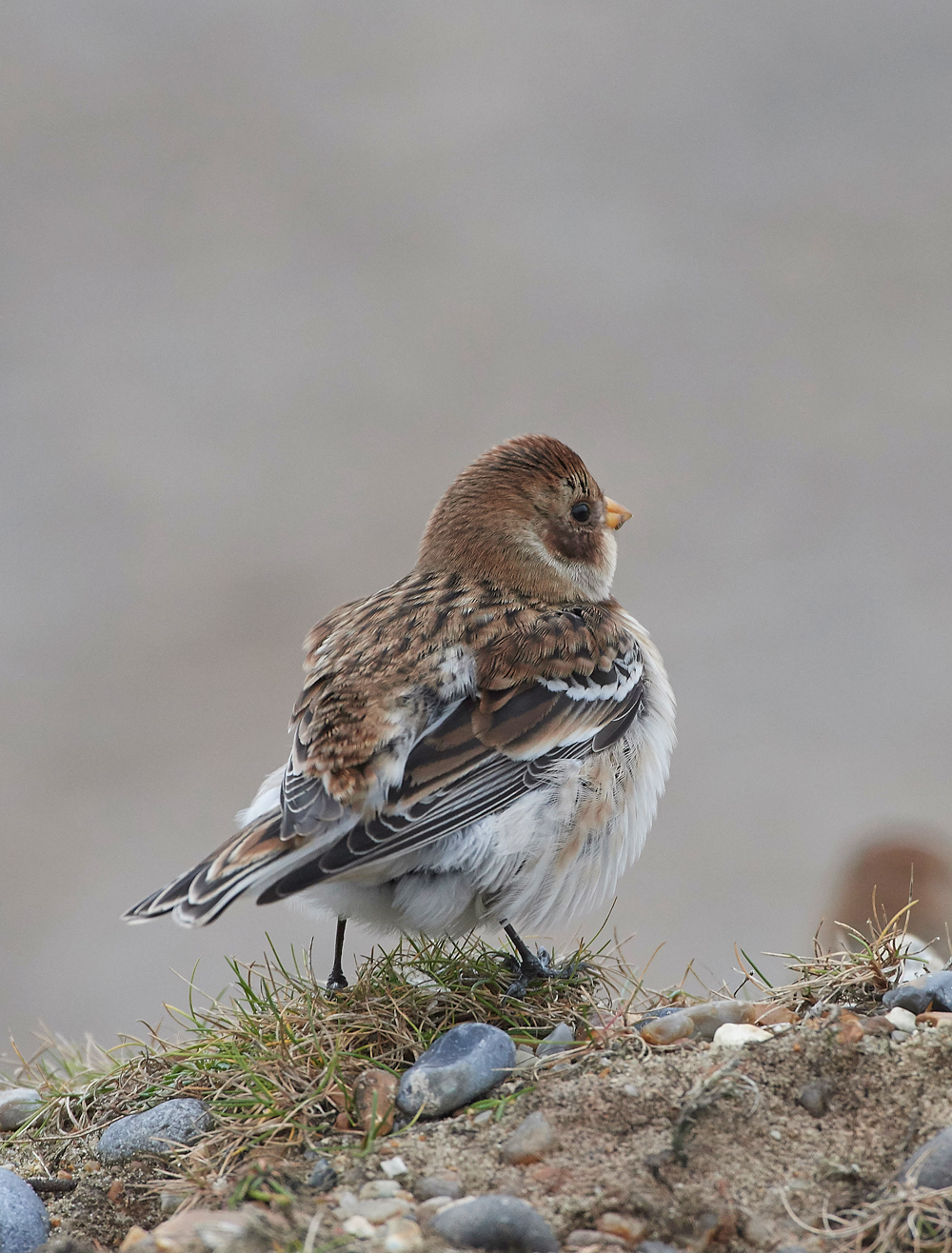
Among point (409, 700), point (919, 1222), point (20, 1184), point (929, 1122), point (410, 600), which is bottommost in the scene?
point (20, 1184)

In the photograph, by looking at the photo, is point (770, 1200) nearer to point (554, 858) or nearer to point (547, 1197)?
point (547, 1197)

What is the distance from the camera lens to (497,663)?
14.5 feet

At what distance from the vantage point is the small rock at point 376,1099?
3113 mm

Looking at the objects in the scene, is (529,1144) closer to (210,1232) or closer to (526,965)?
(210,1232)

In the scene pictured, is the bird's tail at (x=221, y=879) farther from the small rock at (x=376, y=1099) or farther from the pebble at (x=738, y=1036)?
the pebble at (x=738, y=1036)

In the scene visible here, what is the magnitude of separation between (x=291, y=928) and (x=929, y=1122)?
6.83 meters

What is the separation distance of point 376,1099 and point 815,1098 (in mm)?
1088

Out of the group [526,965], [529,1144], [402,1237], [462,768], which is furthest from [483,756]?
[402,1237]

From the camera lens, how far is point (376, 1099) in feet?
10.3

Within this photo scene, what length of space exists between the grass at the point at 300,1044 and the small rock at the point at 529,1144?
147 millimetres

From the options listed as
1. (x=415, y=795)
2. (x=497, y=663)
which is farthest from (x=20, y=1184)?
(x=497, y=663)

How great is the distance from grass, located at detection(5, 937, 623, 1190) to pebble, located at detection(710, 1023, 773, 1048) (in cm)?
36

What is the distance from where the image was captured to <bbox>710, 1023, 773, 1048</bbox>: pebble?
3.18 metres

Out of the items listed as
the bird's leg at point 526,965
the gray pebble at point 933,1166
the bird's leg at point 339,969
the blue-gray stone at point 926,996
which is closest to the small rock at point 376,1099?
the bird's leg at point 526,965
